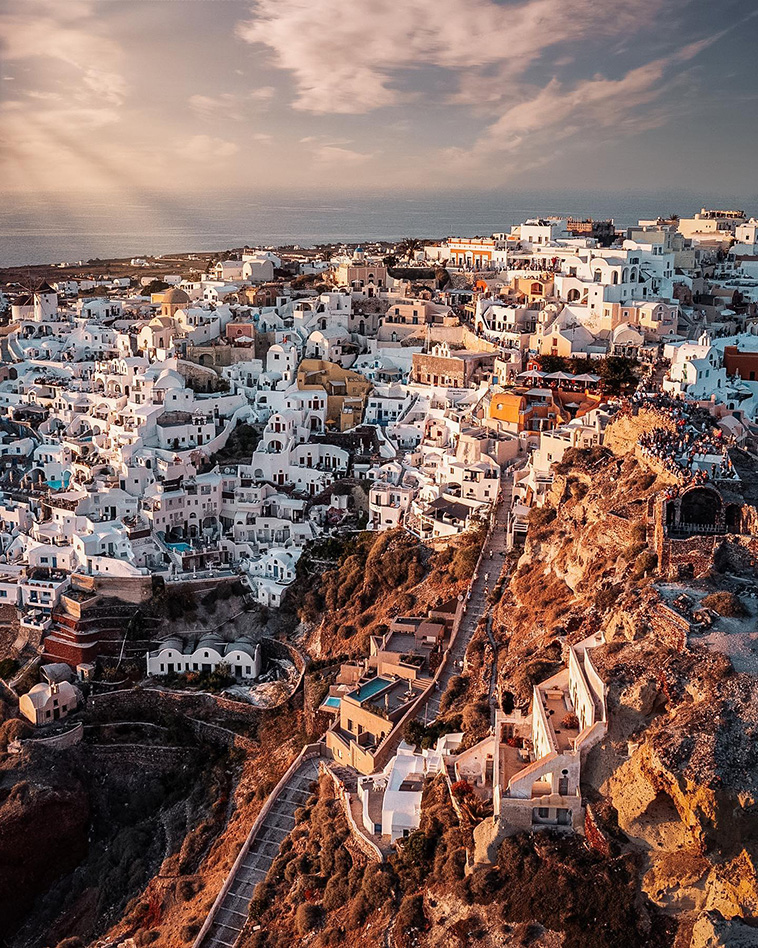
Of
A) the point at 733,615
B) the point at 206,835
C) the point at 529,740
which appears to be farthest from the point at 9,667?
the point at 733,615

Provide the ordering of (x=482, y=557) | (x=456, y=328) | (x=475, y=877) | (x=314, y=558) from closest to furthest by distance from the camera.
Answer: (x=475, y=877), (x=482, y=557), (x=314, y=558), (x=456, y=328)

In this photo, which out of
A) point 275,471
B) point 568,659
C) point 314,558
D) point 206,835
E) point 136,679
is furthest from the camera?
point 275,471

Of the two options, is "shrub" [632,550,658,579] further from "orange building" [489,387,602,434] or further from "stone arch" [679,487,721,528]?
"orange building" [489,387,602,434]

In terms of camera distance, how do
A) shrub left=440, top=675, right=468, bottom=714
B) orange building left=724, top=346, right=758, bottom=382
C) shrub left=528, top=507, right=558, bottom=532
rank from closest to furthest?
shrub left=440, top=675, right=468, bottom=714, shrub left=528, top=507, right=558, bottom=532, orange building left=724, top=346, right=758, bottom=382

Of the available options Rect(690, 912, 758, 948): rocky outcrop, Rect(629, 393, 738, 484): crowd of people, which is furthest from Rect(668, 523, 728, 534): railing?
Rect(690, 912, 758, 948): rocky outcrop

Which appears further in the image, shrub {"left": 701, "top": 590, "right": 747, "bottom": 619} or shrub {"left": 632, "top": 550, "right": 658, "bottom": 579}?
shrub {"left": 632, "top": 550, "right": 658, "bottom": 579}

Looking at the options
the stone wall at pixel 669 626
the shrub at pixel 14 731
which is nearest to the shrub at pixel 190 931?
the shrub at pixel 14 731

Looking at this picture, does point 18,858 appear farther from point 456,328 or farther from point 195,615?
point 456,328
